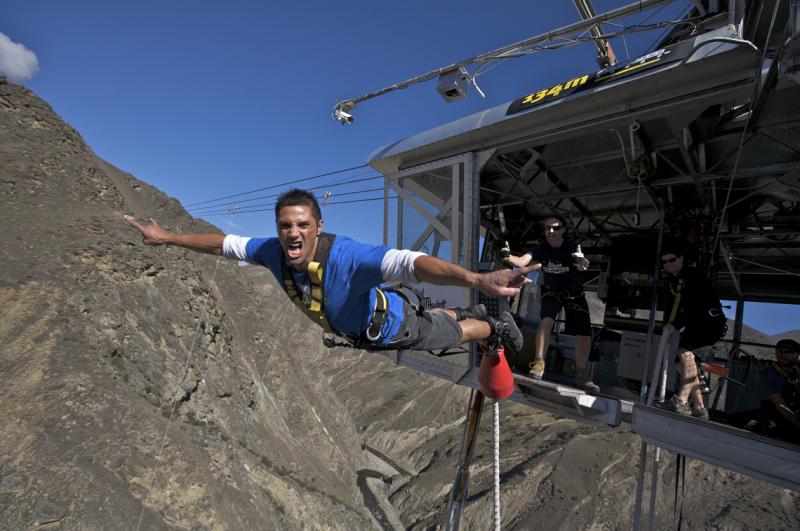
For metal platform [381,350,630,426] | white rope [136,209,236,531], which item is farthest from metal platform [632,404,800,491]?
white rope [136,209,236,531]

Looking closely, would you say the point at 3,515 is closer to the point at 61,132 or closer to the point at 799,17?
the point at 799,17

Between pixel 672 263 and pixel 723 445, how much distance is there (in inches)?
88.8

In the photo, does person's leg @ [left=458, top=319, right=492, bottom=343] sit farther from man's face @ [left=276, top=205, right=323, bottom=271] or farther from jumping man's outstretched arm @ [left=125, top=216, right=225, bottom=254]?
jumping man's outstretched arm @ [left=125, top=216, right=225, bottom=254]

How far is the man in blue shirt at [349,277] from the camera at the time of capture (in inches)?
115

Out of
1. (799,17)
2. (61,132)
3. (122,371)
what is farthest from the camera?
(61,132)

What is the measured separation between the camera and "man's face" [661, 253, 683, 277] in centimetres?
509

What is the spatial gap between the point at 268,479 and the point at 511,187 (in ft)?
25.0

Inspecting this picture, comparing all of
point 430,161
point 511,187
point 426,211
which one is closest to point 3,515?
point 426,211

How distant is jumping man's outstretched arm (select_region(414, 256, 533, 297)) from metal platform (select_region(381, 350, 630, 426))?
10.1 ft

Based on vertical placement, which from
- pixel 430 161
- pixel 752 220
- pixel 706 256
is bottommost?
pixel 706 256

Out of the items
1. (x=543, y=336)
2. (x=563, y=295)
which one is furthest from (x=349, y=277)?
(x=563, y=295)

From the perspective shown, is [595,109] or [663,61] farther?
[595,109]

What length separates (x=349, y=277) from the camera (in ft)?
10.2

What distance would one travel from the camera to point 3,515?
3652mm
